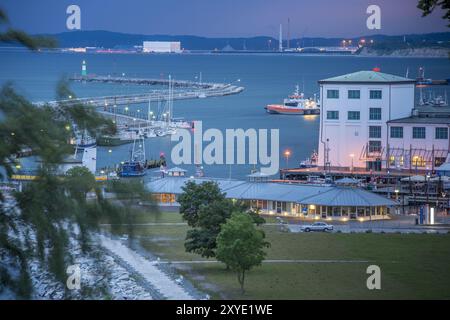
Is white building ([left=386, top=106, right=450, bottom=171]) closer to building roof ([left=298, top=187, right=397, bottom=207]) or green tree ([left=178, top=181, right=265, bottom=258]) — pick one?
building roof ([left=298, top=187, right=397, bottom=207])

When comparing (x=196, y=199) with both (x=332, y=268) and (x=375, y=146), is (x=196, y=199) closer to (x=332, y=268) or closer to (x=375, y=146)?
(x=332, y=268)

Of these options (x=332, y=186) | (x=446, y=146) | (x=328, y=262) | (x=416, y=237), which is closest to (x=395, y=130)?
(x=446, y=146)

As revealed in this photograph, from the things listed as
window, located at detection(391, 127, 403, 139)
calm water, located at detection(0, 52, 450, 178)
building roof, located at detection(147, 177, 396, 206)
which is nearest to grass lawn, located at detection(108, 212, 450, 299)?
calm water, located at detection(0, 52, 450, 178)

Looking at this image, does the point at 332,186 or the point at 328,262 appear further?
the point at 332,186

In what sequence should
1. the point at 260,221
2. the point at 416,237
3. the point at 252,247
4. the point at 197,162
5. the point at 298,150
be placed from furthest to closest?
the point at 298,150 < the point at 197,162 < the point at 416,237 < the point at 260,221 < the point at 252,247

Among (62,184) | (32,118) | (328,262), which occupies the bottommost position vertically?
(328,262)
